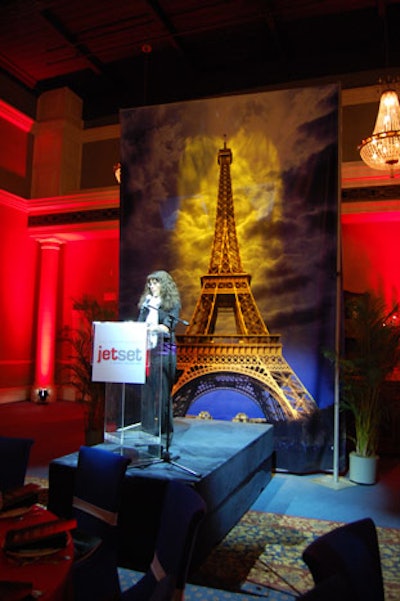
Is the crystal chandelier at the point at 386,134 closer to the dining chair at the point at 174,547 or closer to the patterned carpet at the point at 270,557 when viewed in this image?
the patterned carpet at the point at 270,557

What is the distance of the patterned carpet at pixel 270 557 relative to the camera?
2920mm

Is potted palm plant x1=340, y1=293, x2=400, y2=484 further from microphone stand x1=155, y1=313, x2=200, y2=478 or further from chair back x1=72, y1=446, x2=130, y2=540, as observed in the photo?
chair back x1=72, y1=446, x2=130, y2=540

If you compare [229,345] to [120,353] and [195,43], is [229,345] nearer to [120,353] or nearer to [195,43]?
[120,353]

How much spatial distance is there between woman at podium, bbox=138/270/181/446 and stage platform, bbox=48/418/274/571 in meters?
0.33

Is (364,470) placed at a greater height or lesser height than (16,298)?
lesser

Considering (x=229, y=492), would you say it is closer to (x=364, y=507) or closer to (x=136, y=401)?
(x=136, y=401)

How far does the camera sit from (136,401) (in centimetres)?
373

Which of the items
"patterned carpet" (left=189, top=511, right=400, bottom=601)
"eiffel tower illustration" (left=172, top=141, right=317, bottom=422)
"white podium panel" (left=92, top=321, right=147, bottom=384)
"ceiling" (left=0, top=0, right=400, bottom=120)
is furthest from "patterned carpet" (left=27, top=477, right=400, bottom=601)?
"ceiling" (left=0, top=0, right=400, bottom=120)

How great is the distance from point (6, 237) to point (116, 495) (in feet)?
29.3

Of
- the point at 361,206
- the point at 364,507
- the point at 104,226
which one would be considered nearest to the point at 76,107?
the point at 104,226

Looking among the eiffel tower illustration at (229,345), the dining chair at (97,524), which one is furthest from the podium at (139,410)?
the eiffel tower illustration at (229,345)

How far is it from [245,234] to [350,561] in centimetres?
519

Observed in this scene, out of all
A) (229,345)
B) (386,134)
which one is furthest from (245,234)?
(386,134)

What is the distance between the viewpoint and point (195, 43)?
8.98 m
